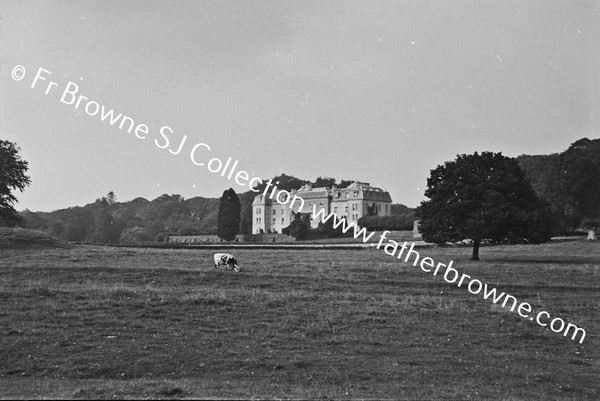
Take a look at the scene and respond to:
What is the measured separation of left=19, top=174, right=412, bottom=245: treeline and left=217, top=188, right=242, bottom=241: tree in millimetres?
6858

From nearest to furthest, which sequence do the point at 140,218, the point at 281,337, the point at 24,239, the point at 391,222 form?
the point at 281,337
the point at 24,239
the point at 391,222
the point at 140,218

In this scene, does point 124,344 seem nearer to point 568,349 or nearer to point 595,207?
point 568,349

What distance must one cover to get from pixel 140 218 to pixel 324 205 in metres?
A: 43.2

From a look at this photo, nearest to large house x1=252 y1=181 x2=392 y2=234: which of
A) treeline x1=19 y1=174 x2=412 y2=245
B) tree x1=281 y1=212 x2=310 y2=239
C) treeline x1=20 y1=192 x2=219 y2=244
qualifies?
treeline x1=19 y1=174 x2=412 y2=245

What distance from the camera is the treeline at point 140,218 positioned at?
377 feet

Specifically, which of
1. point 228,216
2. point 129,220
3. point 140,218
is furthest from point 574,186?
point 140,218

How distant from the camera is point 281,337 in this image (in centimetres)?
1695

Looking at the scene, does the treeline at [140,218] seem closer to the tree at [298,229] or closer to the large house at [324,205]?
the large house at [324,205]

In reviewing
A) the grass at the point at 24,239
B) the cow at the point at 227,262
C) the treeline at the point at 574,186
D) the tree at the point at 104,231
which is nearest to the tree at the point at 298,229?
the tree at the point at 104,231

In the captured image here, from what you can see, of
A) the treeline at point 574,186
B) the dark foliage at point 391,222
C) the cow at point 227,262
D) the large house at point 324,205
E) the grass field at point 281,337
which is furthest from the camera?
the large house at point 324,205

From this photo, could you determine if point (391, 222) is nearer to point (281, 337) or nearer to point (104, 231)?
point (104, 231)

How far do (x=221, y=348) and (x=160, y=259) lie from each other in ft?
82.7

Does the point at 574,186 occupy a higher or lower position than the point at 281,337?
higher

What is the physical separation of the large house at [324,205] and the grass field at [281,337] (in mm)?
96001
